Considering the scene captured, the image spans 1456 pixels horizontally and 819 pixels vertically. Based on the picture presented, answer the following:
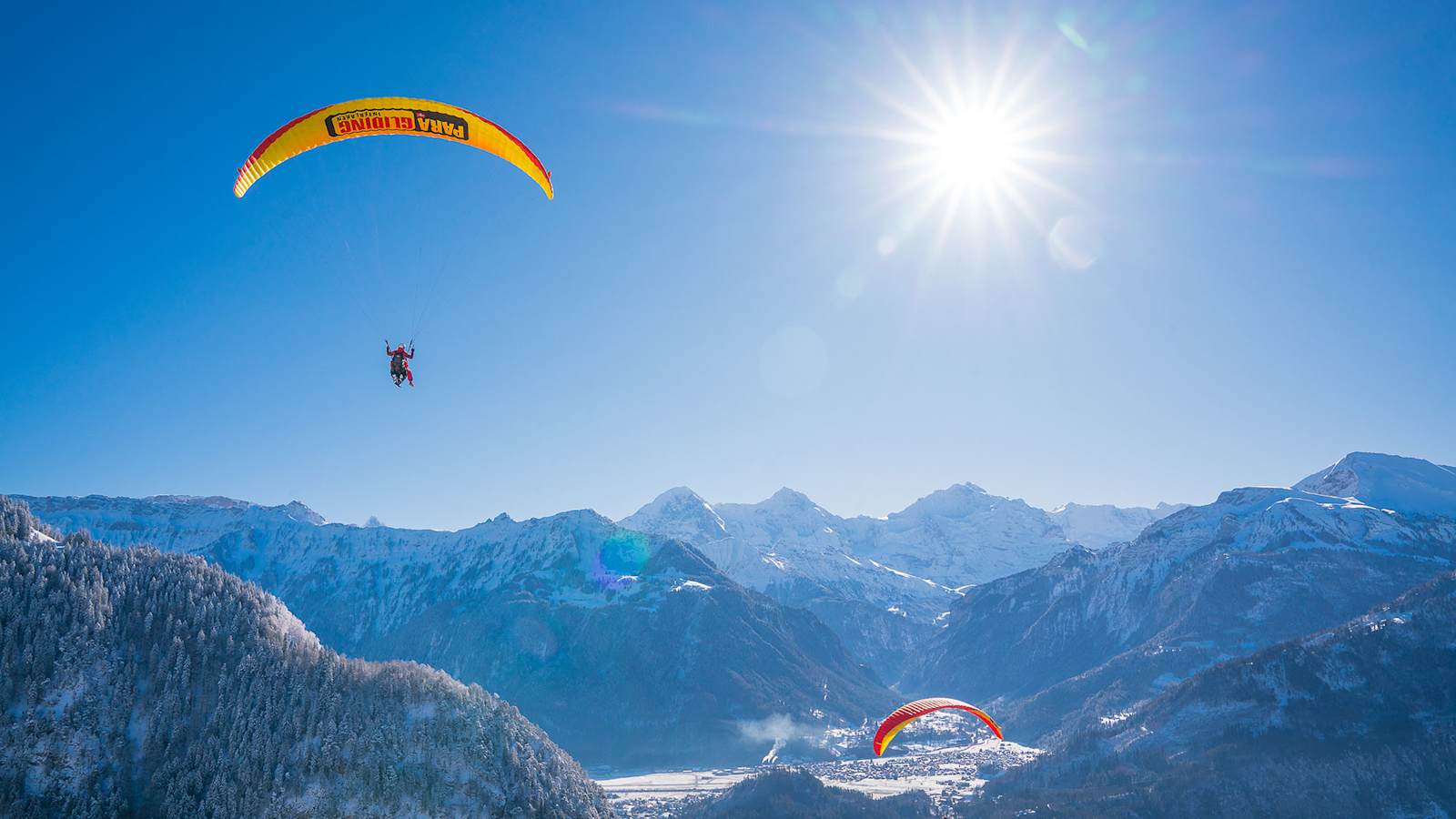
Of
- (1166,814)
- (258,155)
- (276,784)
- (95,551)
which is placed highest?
(258,155)

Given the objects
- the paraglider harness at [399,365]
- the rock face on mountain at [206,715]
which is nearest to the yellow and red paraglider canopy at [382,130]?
the paraglider harness at [399,365]

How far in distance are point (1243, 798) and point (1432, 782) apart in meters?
42.8

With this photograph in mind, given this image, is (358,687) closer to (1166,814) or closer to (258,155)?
(258,155)

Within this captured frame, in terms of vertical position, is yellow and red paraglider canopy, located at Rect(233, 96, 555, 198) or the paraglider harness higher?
yellow and red paraglider canopy, located at Rect(233, 96, 555, 198)

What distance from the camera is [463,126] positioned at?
240 feet

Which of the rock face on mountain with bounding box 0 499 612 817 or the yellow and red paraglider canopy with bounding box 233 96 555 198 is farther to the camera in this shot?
the rock face on mountain with bounding box 0 499 612 817

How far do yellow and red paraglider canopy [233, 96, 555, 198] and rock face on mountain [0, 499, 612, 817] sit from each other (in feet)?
296

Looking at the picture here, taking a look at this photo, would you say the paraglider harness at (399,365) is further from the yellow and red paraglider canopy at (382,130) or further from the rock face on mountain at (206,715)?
the rock face on mountain at (206,715)

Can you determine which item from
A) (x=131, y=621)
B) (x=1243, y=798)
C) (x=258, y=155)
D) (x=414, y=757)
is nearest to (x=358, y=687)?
(x=414, y=757)

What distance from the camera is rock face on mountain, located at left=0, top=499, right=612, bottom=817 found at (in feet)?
367

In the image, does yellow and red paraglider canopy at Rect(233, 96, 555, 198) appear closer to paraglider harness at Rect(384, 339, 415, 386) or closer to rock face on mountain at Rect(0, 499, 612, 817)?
paraglider harness at Rect(384, 339, 415, 386)

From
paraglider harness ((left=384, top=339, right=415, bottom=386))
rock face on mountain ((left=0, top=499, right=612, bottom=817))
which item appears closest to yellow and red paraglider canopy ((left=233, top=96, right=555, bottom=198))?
paraglider harness ((left=384, top=339, right=415, bottom=386))

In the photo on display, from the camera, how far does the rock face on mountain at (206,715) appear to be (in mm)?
111812

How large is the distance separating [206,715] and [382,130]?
102 m
